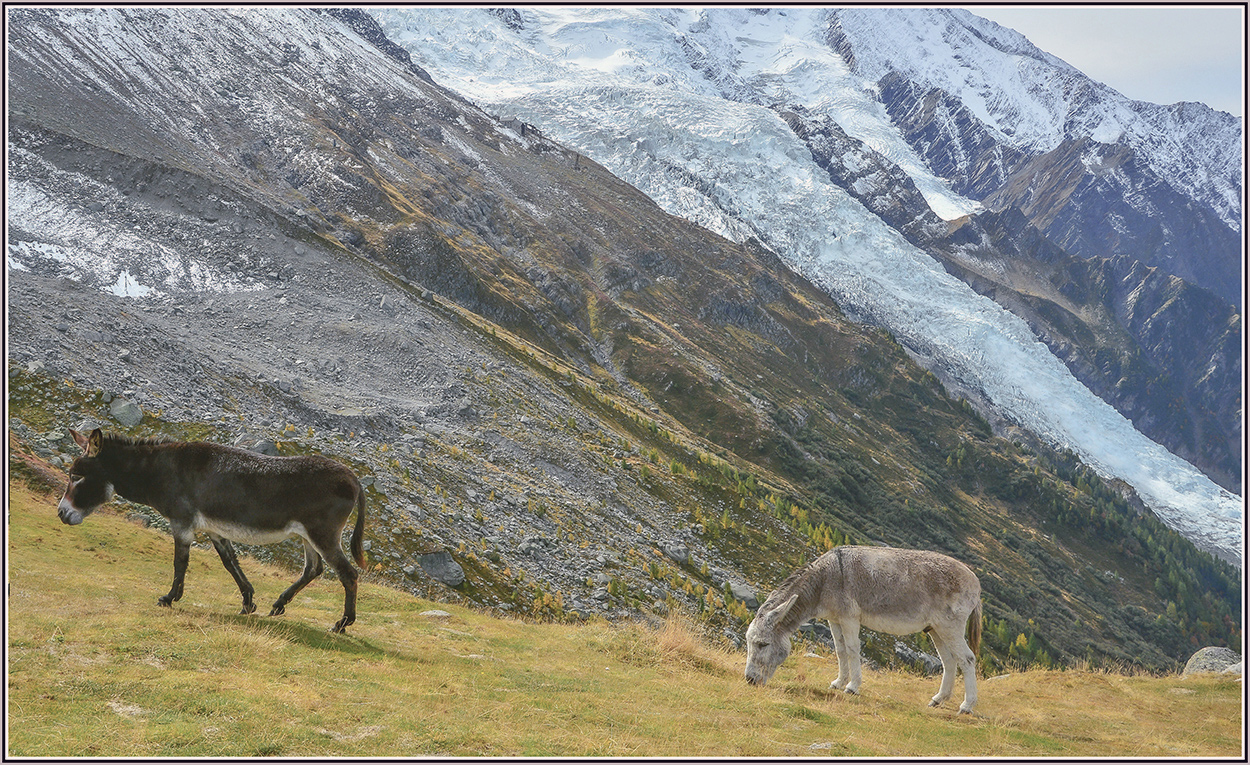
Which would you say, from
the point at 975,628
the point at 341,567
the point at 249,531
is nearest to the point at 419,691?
the point at 341,567

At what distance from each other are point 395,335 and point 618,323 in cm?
6859

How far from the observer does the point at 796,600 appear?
579 inches

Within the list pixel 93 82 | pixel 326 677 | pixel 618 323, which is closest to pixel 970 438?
pixel 618 323

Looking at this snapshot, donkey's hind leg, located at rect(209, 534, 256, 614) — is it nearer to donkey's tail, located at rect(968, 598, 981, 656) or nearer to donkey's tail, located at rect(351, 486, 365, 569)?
donkey's tail, located at rect(351, 486, 365, 569)

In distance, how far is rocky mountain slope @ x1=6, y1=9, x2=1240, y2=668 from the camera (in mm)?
31219

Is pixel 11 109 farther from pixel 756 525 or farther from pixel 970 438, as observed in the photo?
pixel 970 438

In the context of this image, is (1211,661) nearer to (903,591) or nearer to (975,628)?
(975,628)

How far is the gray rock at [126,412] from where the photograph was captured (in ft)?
81.7

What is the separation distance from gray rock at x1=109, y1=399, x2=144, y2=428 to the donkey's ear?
13.4m

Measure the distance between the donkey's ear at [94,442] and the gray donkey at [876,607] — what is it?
498 inches

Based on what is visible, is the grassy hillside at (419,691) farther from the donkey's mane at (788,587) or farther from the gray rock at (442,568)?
the gray rock at (442,568)

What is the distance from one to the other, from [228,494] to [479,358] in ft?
151

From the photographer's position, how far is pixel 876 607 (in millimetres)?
14367

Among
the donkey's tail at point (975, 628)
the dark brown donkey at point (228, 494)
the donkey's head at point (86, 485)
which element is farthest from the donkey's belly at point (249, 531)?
the donkey's tail at point (975, 628)
